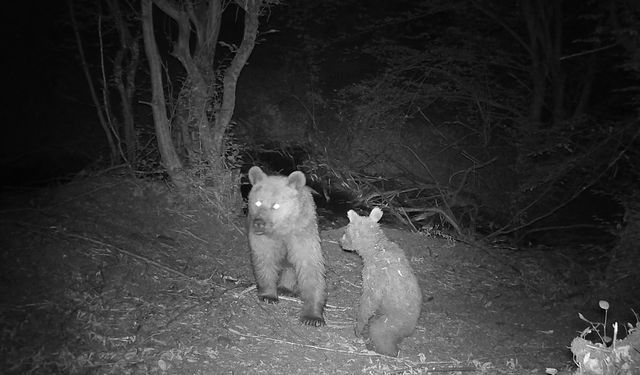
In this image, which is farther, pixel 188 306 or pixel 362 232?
pixel 362 232

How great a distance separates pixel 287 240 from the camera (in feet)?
20.4

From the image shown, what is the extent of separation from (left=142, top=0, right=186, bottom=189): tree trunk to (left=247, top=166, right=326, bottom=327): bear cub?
2706 mm

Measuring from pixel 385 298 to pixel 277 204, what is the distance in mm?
1654

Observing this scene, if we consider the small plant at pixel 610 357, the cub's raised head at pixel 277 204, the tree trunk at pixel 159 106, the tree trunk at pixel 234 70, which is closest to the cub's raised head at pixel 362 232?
the cub's raised head at pixel 277 204

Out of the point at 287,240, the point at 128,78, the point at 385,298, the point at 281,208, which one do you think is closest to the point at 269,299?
the point at 287,240

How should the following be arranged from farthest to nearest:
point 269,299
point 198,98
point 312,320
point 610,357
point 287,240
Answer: point 198,98 → point 269,299 → point 287,240 → point 312,320 → point 610,357

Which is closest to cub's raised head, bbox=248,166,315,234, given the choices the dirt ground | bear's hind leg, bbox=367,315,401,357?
the dirt ground

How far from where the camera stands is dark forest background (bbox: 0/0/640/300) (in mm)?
8734

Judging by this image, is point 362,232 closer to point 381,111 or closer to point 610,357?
point 610,357

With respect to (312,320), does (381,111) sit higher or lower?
higher

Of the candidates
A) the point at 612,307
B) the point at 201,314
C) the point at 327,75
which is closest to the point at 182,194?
the point at 201,314

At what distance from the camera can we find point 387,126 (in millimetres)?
15055

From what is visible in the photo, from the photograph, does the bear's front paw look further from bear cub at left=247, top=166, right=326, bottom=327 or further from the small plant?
the small plant

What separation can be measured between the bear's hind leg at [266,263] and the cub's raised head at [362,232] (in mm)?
895
